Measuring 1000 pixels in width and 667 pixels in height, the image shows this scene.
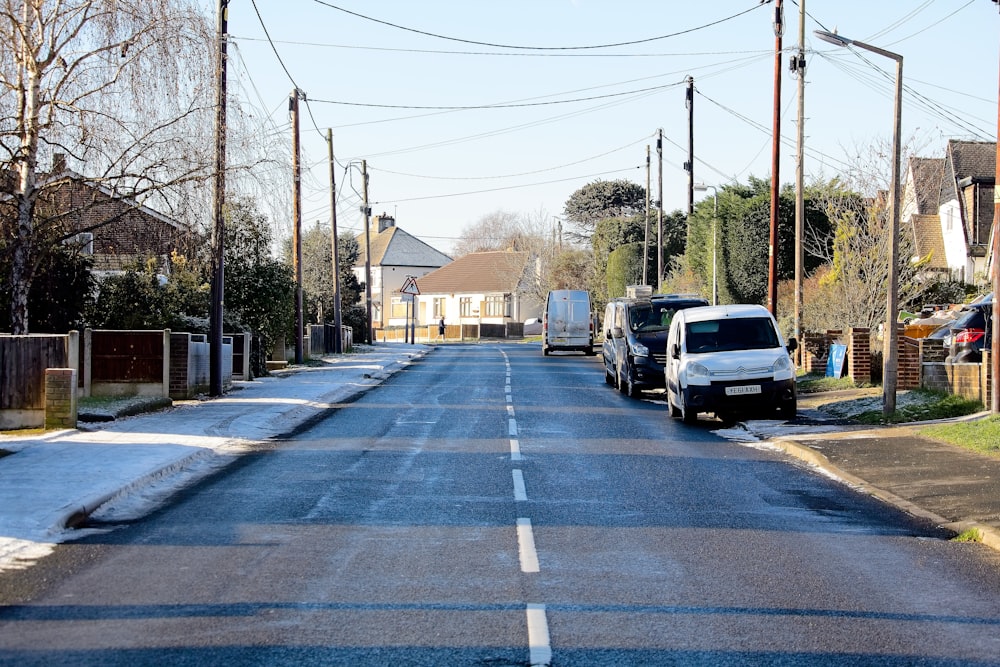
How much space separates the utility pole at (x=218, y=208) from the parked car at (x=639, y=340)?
8921 mm

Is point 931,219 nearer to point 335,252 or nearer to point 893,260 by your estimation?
point 335,252

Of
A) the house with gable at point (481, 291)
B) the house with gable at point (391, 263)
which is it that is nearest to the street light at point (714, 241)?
the house with gable at point (481, 291)

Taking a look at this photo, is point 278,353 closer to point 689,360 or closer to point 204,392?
point 204,392

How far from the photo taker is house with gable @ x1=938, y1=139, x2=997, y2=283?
4759cm

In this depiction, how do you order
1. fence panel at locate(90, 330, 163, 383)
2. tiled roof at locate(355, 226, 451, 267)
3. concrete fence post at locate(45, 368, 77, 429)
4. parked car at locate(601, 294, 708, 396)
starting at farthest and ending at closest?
tiled roof at locate(355, 226, 451, 267)
parked car at locate(601, 294, 708, 396)
fence panel at locate(90, 330, 163, 383)
concrete fence post at locate(45, 368, 77, 429)

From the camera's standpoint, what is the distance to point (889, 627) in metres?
6.41

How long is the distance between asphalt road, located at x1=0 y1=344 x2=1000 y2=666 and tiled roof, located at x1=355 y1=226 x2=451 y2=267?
301 ft

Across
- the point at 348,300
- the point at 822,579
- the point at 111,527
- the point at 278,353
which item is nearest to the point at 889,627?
the point at 822,579

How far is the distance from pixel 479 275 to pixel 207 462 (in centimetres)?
8568

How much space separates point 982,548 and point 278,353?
1180 inches

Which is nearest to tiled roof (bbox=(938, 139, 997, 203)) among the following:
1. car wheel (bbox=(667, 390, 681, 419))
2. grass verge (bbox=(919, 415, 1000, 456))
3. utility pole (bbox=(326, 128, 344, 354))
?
utility pole (bbox=(326, 128, 344, 354))

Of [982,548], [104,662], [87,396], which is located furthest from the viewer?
[87,396]

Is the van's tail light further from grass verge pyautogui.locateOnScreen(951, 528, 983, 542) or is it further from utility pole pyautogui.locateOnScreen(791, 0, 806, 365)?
grass verge pyautogui.locateOnScreen(951, 528, 983, 542)

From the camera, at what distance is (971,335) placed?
2270cm
